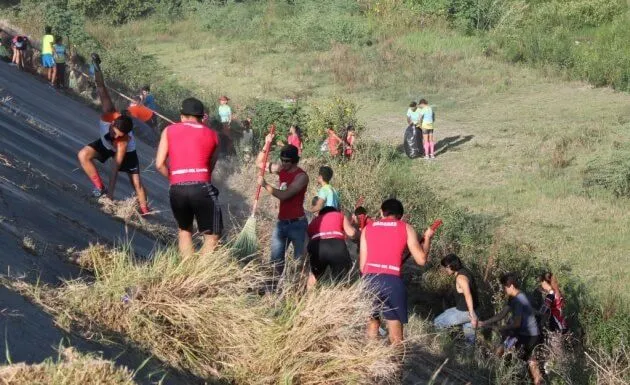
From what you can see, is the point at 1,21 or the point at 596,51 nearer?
the point at 1,21

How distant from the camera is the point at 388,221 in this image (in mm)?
8594

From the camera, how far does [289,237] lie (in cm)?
980

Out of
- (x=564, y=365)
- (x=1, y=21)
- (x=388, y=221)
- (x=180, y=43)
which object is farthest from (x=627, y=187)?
(x=180, y=43)

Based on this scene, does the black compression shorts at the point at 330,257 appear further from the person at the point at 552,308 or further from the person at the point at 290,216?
the person at the point at 552,308

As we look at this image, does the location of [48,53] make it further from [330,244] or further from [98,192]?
[330,244]

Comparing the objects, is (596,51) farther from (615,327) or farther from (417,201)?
(615,327)

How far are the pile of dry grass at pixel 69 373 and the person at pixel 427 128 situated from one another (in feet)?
59.9

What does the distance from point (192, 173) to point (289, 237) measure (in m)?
1.88

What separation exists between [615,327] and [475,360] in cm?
260

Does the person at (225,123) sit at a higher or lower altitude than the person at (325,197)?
lower

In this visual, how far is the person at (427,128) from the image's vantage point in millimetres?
23000

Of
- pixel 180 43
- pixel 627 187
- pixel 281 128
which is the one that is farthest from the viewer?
pixel 180 43

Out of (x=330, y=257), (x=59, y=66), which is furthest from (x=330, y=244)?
(x=59, y=66)

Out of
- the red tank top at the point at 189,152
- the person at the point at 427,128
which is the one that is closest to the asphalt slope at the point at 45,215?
the red tank top at the point at 189,152
